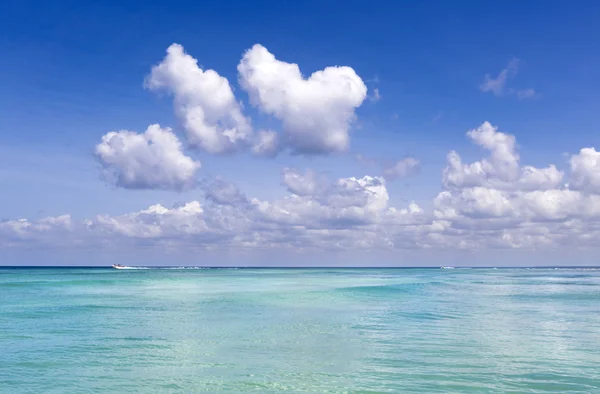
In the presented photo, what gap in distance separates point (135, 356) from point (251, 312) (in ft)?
68.2

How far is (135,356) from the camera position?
2559 centimetres

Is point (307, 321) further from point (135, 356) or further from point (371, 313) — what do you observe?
point (135, 356)

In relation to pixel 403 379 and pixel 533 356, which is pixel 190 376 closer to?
pixel 403 379

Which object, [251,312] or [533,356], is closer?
[533,356]

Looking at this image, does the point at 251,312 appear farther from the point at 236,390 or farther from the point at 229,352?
the point at 236,390

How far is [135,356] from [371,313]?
23.2 m

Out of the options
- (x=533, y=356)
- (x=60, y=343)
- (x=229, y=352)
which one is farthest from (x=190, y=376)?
(x=533, y=356)

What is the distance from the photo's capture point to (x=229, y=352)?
26500 millimetres

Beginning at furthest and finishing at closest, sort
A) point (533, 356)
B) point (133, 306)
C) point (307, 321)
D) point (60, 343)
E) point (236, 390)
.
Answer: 1. point (133, 306)
2. point (307, 321)
3. point (60, 343)
4. point (533, 356)
5. point (236, 390)

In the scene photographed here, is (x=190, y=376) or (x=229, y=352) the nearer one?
(x=190, y=376)

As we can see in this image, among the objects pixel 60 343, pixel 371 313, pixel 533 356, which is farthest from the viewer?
pixel 371 313

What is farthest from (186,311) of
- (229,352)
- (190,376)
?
(190,376)

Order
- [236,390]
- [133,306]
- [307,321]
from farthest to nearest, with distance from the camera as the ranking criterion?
[133,306] < [307,321] < [236,390]

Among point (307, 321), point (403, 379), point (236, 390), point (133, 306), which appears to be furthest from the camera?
point (133, 306)
